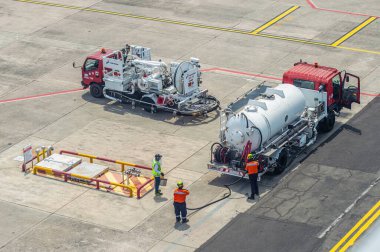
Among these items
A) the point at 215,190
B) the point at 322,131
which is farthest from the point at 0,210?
the point at 322,131

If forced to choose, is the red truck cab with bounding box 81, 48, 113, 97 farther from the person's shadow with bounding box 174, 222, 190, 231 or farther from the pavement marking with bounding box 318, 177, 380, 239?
the pavement marking with bounding box 318, 177, 380, 239

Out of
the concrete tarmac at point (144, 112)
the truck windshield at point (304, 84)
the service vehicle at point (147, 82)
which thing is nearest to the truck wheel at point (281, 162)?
the concrete tarmac at point (144, 112)

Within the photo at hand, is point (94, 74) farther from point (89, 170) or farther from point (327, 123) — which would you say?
point (327, 123)

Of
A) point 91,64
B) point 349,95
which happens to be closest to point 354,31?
point 349,95

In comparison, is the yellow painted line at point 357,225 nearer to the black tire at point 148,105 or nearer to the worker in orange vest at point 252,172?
the worker in orange vest at point 252,172

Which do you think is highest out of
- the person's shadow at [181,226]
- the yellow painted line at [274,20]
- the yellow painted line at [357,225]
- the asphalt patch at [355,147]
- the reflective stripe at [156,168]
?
the reflective stripe at [156,168]

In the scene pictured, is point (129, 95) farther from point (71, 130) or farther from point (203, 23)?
point (203, 23)
